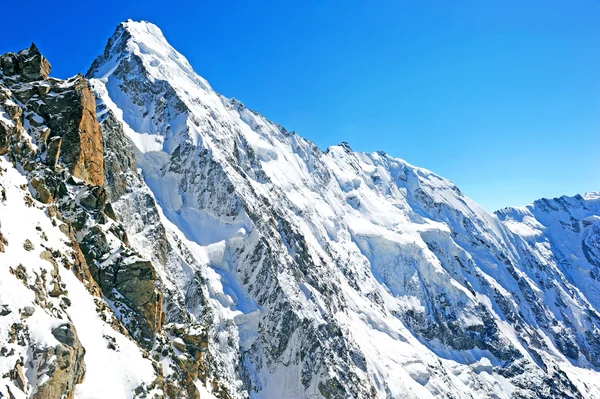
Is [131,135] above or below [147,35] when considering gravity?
below

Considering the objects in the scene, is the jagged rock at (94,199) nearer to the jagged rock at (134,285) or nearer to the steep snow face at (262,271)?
the jagged rock at (134,285)

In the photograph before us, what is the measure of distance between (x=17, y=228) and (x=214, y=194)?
88.6 meters

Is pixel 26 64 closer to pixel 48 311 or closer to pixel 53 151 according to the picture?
pixel 53 151

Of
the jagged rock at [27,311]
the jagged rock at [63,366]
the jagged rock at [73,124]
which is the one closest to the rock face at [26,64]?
the jagged rock at [73,124]

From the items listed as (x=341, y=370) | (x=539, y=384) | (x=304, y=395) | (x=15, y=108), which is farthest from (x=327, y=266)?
(x=15, y=108)

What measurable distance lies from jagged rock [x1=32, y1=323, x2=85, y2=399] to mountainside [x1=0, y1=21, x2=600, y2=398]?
0.13m

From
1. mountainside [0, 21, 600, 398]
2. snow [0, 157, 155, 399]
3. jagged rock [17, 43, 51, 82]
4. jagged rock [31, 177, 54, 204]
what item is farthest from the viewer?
jagged rock [17, 43, 51, 82]

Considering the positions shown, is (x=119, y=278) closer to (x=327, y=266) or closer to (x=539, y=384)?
(x=327, y=266)

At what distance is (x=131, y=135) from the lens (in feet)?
431

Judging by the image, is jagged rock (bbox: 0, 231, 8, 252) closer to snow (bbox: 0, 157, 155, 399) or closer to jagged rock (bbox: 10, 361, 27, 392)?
snow (bbox: 0, 157, 155, 399)

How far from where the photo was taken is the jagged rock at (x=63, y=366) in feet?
113

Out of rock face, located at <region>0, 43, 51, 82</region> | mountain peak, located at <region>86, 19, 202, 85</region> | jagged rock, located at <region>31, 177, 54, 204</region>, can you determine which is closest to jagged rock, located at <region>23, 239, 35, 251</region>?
jagged rock, located at <region>31, 177, 54, 204</region>

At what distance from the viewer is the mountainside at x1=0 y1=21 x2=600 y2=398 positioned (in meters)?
42.4

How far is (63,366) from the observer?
3575 centimetres
